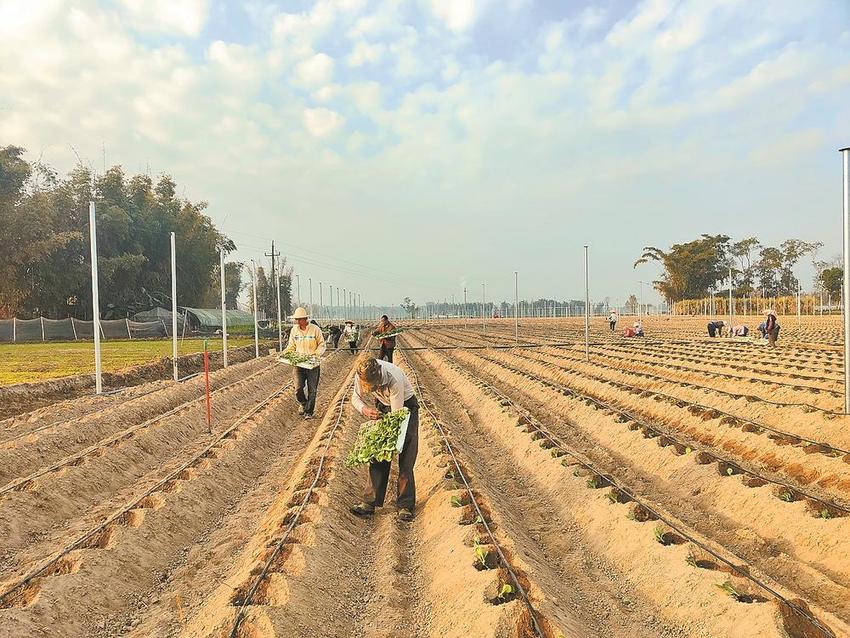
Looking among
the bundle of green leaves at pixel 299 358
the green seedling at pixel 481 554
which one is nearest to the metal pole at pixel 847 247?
the green seedling at pixel 481 554

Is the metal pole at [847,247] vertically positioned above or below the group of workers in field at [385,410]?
above

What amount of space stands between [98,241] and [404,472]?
1684 inches

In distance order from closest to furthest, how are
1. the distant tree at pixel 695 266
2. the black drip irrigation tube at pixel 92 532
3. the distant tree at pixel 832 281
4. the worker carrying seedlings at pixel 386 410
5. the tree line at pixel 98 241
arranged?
the black drip irrigation tube at pixel 92 532 → the worker carrying seedlings at pixel 386 410 → the tree line at pixel 98 241 → the distant tree at pixel 832 281 → the distant tree at pixel 695 266

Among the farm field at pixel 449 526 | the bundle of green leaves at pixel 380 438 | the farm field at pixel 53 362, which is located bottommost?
the farm field at pixel 449 526

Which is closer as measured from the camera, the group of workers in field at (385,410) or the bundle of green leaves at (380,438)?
the group of workers in field at (385,410)

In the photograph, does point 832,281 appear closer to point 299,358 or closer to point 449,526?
point 299,358

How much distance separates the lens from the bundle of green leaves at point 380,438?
6.11m

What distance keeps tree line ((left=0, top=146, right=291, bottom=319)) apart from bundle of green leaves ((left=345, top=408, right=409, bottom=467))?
111ft

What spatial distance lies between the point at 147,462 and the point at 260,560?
465cm

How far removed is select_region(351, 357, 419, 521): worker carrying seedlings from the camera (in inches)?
235

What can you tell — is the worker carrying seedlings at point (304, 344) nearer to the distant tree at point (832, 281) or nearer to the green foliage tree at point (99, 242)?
the green foliage tree at point (99, 242)

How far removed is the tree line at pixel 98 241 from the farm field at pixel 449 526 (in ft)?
97.1

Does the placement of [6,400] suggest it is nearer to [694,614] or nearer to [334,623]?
[334,623]

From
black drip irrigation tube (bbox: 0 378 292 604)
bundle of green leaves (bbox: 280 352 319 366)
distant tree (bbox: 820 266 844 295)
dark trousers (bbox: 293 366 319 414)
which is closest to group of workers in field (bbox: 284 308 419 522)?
black drip irrigation tube (bbox: 0 378 292 604)
